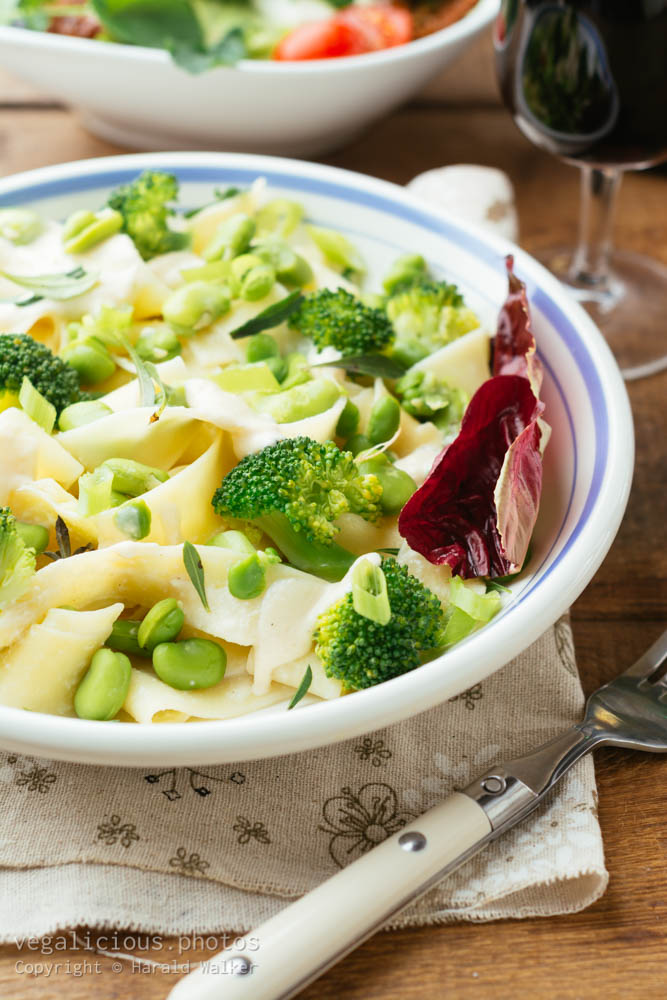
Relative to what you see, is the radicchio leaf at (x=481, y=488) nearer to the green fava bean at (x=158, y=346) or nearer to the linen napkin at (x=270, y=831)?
the linen napkin at (x=270, y=831)

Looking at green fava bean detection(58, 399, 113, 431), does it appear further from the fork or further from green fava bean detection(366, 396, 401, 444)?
the fork

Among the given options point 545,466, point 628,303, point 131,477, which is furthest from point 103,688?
point 628,303

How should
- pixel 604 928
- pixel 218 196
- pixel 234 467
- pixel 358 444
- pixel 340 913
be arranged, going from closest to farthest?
pixel 340 913
pixel 604 928
pixel 234 467
pixel 358 444
pixel 218 196

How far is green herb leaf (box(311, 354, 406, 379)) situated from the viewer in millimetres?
2787

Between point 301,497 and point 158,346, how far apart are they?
32.2 inches

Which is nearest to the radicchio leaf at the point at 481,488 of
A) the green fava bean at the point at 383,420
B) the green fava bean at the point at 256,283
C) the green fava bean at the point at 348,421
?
the green fava bean at the point at 383,420

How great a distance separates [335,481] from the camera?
235 cm

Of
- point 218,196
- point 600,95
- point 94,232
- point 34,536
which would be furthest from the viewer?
point 218,196

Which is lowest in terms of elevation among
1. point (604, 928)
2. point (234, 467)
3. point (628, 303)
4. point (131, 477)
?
point (628, 303)

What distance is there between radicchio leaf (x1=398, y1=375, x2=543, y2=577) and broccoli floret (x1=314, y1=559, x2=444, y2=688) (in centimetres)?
18

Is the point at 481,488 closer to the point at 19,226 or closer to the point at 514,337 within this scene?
the point at 514,337

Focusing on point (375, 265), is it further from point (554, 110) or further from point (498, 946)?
point (498, 946)

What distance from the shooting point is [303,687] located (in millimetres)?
2105

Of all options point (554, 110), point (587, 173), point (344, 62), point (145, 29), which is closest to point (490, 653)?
point (554, 110)
